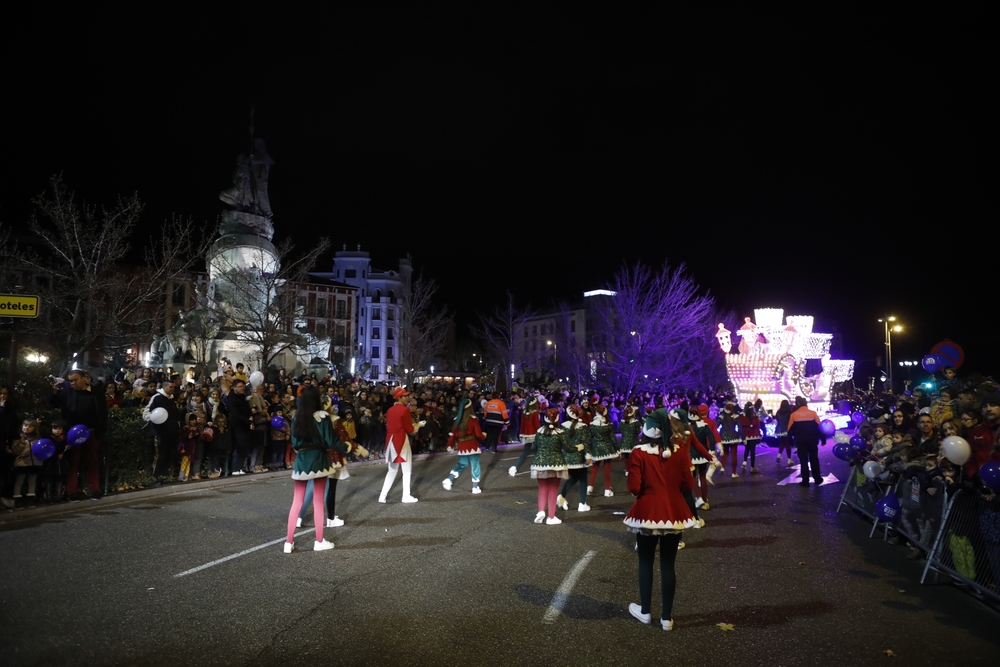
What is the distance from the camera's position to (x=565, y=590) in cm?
625

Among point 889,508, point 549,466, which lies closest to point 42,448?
point 549,466

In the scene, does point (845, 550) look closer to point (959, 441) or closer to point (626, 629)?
point (959, 441)

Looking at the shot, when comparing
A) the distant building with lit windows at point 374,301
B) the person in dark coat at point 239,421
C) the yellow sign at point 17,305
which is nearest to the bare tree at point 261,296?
the person in dark coat at point 239,421

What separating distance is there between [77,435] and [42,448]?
51 cm

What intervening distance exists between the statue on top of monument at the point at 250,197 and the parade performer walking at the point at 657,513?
26.1 meters

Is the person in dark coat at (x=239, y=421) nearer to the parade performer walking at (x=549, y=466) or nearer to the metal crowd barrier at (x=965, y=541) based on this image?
the parade performer walking at (x=549, y=466)

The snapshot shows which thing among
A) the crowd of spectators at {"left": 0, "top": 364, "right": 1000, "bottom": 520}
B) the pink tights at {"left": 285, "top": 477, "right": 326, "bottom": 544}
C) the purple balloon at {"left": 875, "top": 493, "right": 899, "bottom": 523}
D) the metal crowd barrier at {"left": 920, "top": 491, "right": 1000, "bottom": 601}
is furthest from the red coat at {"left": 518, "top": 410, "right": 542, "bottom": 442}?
the metal crowd barrier at {"left": 920, "top": 491, "right": 1000, "bottom": 601}

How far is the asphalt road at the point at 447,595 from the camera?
486 cm

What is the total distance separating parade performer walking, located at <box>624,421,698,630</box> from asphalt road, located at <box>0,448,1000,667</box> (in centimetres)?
27

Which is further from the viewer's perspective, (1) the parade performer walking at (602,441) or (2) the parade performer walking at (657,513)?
(1) the parade performer walking at (602,441)

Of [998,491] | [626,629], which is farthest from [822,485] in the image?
[626,629]

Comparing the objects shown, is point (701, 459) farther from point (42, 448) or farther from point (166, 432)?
point (42, 448)

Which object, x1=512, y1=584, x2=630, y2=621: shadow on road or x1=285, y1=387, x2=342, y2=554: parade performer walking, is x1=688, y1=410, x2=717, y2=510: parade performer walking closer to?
x1=512, y1=584, x2=630, y2=621: shadow on road

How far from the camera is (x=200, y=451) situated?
12.8 meters
